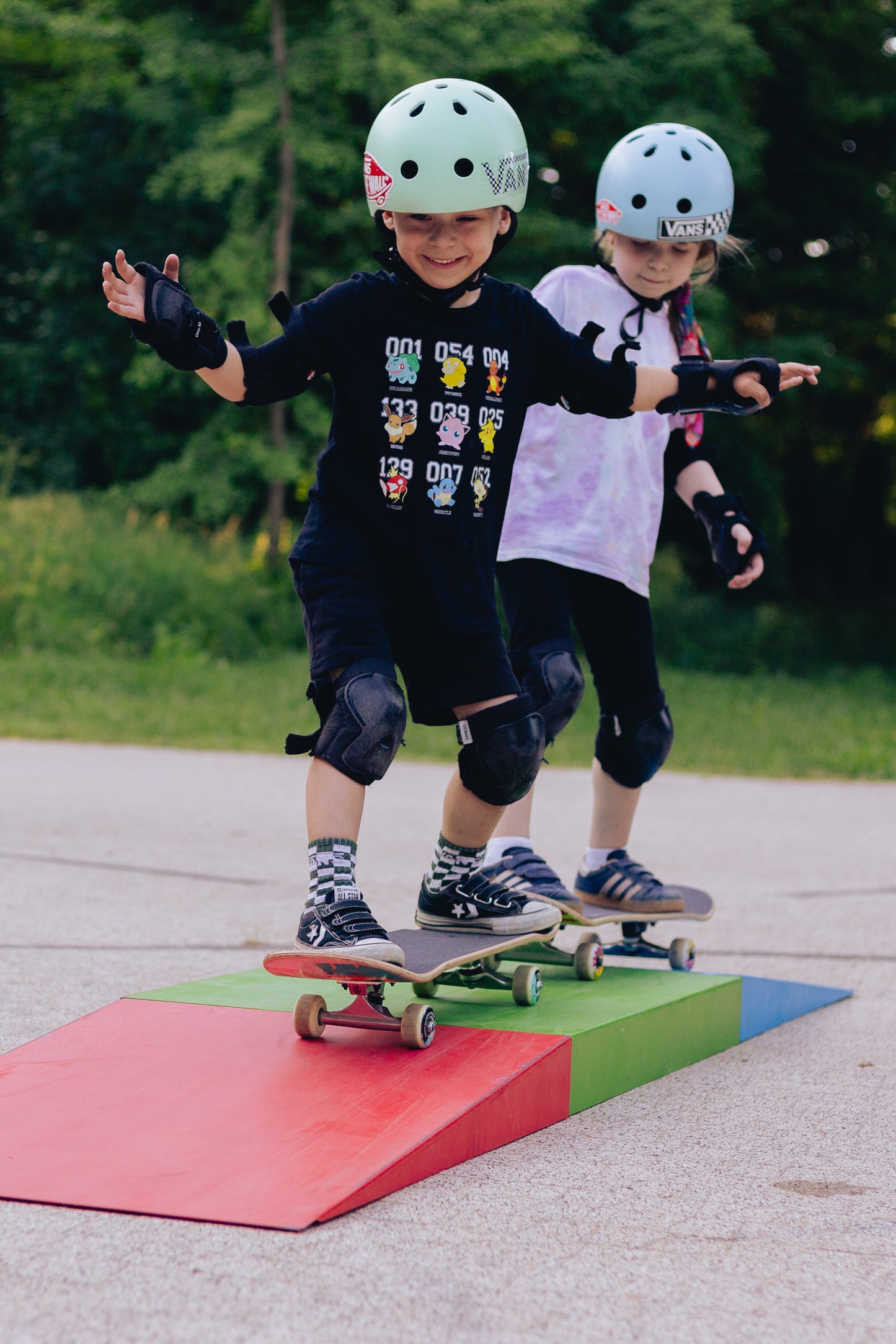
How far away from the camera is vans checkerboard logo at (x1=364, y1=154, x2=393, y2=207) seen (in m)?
3.03

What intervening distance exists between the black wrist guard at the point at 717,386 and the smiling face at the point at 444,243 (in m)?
0.56

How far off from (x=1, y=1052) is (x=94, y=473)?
17.7 metres

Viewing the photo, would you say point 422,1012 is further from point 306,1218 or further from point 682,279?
point 682,279

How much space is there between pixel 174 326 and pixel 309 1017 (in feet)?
4.41

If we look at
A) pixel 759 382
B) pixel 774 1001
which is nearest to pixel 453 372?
pixel 759 382

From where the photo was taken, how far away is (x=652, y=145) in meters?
3.98

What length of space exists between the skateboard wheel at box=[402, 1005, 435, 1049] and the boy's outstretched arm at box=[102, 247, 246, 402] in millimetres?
1208

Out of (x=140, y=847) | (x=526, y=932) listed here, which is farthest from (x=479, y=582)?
(x=140, y=847)

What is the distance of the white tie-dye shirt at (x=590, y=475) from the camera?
396cm

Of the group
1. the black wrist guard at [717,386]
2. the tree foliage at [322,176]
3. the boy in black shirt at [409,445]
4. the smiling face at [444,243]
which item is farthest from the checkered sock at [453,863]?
the tree foliage at [322,176]

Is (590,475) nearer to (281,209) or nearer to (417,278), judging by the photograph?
(417,278)

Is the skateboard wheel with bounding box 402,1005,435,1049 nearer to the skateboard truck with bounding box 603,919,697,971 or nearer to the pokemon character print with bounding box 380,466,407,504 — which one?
the pokemon character print with bounding box 380,466,407,504

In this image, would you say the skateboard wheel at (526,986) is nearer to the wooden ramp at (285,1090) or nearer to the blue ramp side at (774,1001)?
the wooden ramp at (285,1090)

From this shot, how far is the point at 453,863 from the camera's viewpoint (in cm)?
335
